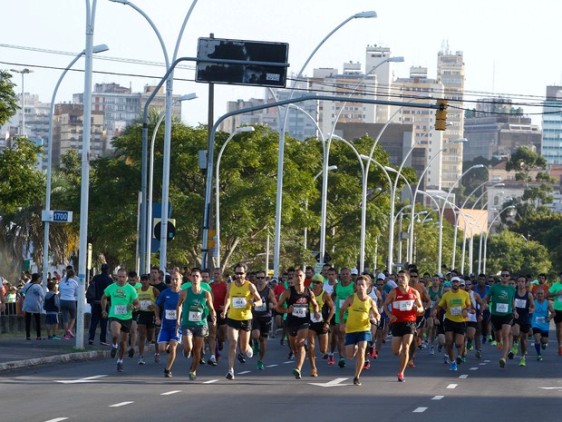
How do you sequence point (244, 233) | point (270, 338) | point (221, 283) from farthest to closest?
point (244, 233) < point (270, 338) < point (221, 283)

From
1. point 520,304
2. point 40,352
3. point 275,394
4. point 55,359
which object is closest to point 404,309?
point 275,394

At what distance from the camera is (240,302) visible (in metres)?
24.8

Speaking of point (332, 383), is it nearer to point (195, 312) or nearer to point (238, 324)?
point (238, 324)

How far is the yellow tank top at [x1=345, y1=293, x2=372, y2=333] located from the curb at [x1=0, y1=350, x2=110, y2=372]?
5.70 m

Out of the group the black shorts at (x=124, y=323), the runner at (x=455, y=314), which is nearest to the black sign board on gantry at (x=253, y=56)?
the runner at (x=455, y=314)

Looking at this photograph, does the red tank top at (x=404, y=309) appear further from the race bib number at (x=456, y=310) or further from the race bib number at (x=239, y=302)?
the race bib number at (x=456, y=310)

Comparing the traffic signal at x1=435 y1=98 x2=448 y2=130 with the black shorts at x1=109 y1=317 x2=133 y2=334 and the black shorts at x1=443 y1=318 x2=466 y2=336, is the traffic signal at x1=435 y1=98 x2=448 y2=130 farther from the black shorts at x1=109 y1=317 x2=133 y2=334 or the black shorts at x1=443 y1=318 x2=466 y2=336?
the black shorts at x1=109 y1=317 x2=133 y2=334

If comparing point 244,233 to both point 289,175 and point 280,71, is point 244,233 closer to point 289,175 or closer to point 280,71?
point 289,175

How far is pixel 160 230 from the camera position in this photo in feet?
125

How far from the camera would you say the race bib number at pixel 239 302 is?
24750 millimetres

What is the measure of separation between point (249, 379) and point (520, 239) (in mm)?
129607

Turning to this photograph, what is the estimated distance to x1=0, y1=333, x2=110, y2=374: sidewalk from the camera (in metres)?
26.7

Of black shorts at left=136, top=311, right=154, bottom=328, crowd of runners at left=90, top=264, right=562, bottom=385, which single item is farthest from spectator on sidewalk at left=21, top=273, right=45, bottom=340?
black shorts at left=136, top=311, right=154, bottom=328

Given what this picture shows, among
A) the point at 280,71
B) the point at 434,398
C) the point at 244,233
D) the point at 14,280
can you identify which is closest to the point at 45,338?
the point at 280,71
